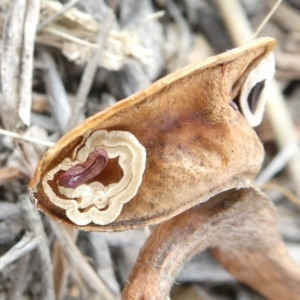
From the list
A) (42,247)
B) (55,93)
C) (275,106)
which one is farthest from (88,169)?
(275,106)

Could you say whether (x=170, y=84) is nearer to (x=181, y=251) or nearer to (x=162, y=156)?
(x=162, y=156)

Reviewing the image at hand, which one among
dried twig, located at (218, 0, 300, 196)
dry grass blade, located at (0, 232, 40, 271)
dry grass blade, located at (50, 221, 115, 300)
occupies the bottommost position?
dry grass blade, located at (50, 221, 115, 300)

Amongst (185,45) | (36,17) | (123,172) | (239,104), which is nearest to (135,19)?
(185,45)

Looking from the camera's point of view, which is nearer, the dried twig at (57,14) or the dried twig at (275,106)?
the dried twig at (57,14)

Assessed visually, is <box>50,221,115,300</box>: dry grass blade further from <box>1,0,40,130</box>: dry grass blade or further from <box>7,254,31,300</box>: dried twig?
<box>1,0,40,130</box>: dry grass blade

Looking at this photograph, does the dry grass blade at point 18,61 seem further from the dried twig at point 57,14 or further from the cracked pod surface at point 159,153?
the cracked pod surface at point 159,153

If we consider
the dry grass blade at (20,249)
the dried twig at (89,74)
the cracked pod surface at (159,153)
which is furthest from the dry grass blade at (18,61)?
the cracked pod surface at (159,153)

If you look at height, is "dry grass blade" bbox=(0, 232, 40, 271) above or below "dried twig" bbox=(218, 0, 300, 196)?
below

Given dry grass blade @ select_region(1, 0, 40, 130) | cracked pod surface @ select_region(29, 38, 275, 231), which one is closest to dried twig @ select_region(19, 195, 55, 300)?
dry grass blade @ select_region(1, 0, 40, 130)
